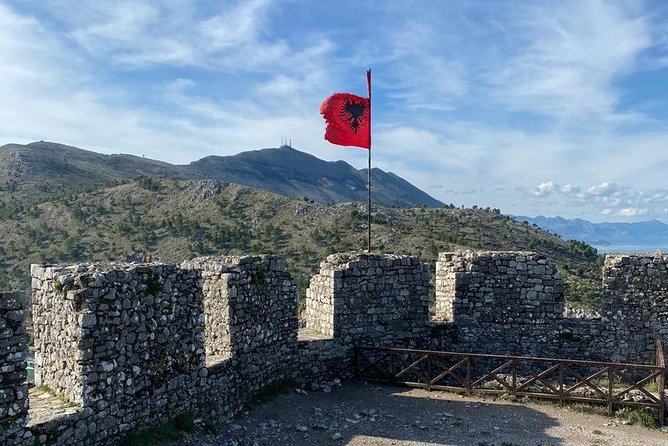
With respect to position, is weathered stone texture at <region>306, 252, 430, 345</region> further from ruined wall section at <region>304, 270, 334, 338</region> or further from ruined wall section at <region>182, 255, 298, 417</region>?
ruined wall section at <region>182, 255, 298, 417</region>

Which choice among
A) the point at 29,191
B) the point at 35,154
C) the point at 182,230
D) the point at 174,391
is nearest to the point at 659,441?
the point at 174,391

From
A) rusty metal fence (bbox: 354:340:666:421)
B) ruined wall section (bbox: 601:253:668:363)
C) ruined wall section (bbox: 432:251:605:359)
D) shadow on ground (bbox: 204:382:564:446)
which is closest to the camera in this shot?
shadow on ground (bbox: 204:382:564:446)

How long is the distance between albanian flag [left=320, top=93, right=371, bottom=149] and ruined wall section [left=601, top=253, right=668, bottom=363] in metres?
7.09

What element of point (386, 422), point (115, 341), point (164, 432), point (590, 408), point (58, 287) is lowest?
point (386, 422)

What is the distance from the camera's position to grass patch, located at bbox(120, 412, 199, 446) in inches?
354

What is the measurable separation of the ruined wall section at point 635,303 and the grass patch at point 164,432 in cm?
1058

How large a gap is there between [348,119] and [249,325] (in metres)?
6.40

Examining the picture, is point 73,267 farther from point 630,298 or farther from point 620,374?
point 630,298

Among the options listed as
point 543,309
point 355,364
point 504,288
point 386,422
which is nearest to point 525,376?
point 543,309

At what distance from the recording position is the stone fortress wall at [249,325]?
8.33 metres

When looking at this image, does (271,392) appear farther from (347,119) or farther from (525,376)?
(347,119)

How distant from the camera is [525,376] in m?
15.2

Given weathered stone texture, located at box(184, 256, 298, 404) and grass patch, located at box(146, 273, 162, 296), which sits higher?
grass patch, located at box(146, 273, 162, 296)

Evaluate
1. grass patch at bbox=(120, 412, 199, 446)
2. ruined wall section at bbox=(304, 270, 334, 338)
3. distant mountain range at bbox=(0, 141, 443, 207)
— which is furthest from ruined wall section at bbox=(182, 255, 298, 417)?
distant mountain range at bbox=(0, 141, 443, 207)
